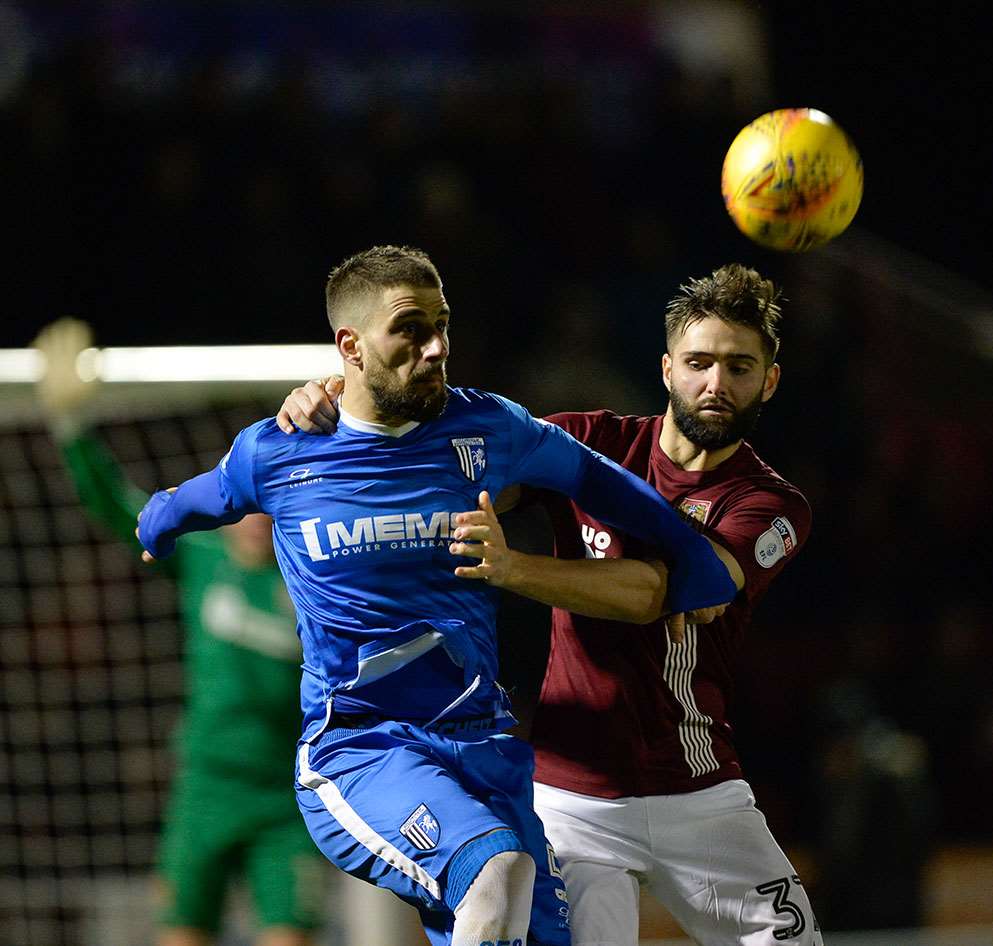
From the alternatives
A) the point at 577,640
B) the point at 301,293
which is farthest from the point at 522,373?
the point at 577,640

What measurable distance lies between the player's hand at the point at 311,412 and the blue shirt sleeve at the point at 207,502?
94 mm

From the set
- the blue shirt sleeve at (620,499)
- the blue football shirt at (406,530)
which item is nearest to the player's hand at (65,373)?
the blue football shirt at (406,530)

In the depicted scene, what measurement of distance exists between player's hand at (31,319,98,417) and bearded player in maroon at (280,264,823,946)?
6.05ft

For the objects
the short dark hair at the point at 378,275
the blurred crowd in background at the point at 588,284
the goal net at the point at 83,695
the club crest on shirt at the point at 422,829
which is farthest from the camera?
the blurred crowd in background at the point at 588,284

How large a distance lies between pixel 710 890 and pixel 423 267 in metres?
1.61

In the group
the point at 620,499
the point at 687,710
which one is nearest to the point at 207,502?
the point at 620,499

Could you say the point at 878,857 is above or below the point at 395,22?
below

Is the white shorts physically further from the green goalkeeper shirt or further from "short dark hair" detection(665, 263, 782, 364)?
the green goalkeeper shirt

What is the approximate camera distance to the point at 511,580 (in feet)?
10.9

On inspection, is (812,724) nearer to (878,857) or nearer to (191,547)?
(878,857)

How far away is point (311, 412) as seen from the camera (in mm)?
3613

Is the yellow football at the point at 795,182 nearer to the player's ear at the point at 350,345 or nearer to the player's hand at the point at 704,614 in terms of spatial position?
the player's hand at the point at 704,614

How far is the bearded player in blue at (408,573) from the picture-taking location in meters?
3.36

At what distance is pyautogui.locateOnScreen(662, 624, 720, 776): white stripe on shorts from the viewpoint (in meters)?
3.81
